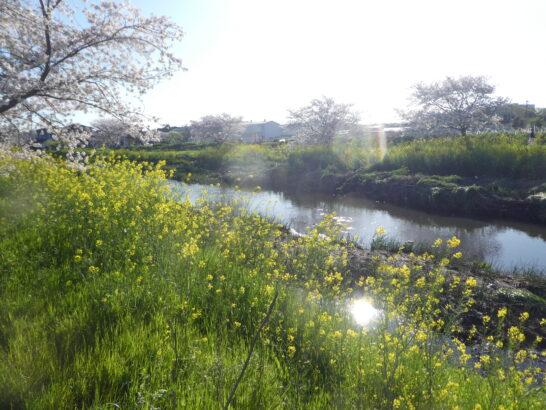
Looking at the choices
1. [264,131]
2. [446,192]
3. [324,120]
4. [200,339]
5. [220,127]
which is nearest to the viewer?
[200,339]

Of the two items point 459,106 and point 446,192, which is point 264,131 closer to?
point 459,106

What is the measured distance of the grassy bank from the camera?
7.70 feet

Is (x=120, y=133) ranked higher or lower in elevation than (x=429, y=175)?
higher

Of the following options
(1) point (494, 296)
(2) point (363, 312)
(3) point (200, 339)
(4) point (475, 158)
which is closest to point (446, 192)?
(4) point (475, 158)

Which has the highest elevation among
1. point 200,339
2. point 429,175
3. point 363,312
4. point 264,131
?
point 264,131

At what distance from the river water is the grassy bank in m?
3.87

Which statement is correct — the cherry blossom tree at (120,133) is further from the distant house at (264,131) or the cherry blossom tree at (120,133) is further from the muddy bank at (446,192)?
the distant house at (264,131)

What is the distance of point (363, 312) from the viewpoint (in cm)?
475

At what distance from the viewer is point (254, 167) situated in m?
26.7

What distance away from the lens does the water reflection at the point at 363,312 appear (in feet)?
Answer: 13.6

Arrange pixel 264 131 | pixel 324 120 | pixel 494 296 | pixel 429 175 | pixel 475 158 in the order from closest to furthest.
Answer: pixel 494 296 → pixel 475 158 → pixel 429 175 → pixel 324 120 → pixel 264 131

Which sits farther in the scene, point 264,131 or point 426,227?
point 264,131

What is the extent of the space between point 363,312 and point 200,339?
104 inches

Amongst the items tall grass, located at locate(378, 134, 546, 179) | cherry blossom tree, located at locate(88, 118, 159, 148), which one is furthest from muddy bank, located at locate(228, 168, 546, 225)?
cherry blossom tree, located at locate(88, 118, 159, 148)
